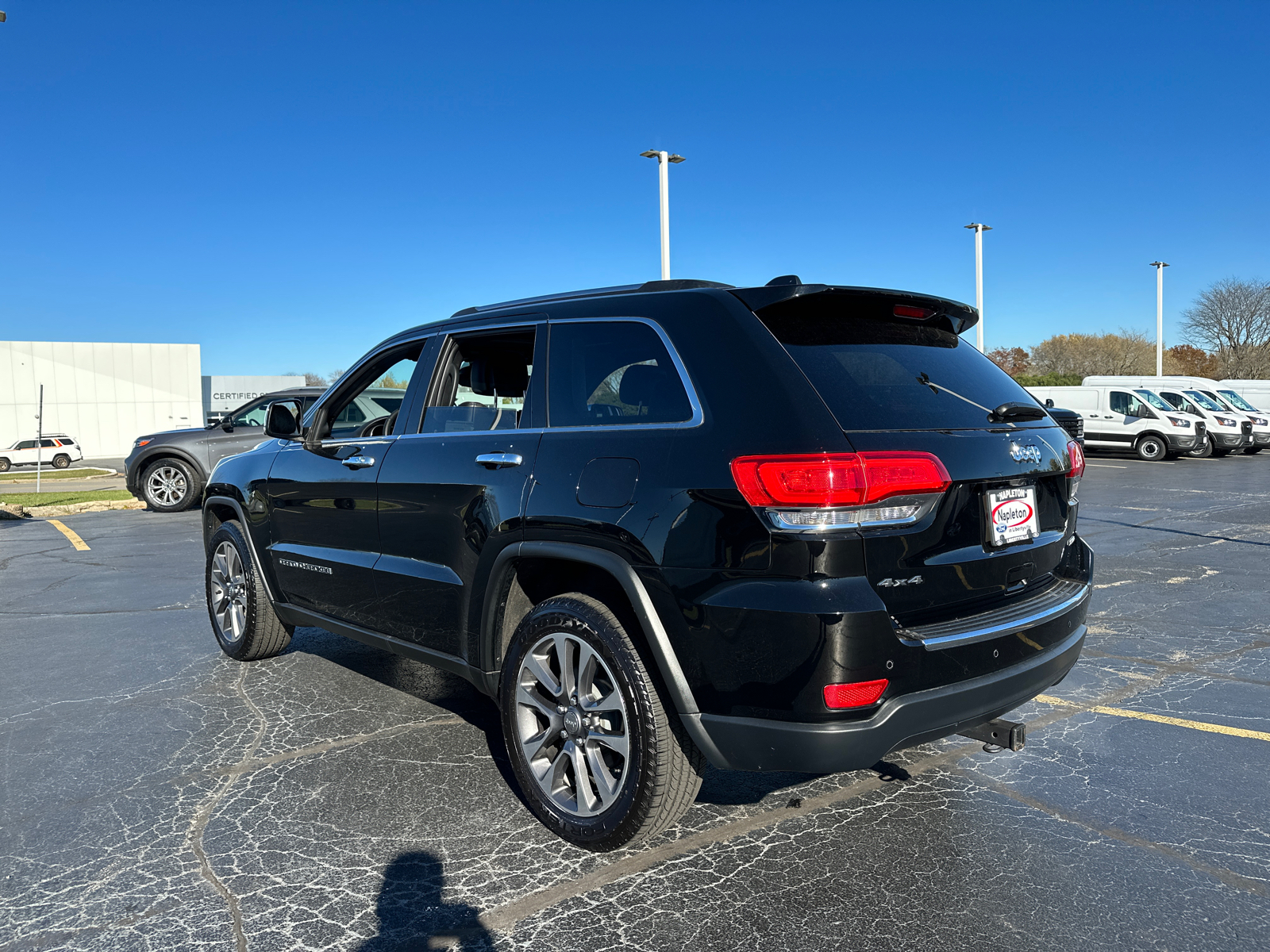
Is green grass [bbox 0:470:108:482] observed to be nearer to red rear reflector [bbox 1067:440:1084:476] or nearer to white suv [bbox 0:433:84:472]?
white suv [bbox 0:433:84:472]

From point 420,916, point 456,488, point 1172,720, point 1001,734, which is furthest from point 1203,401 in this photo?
point 420,916

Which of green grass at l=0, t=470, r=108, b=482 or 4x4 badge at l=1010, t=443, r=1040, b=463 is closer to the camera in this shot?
4x4 badge at l=1010, t=443, r=1040, b=463

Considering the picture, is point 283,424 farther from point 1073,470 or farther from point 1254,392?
point 1254,392

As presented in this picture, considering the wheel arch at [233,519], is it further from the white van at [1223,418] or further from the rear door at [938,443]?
the white van at [1223,418]

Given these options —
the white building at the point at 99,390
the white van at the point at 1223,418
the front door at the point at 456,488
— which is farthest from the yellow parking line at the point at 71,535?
the white building at the point at 99,390

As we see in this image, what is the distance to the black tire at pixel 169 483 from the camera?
14266 millimetres

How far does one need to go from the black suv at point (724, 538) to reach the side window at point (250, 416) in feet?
36.8

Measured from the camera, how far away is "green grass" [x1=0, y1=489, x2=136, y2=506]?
1723 cm

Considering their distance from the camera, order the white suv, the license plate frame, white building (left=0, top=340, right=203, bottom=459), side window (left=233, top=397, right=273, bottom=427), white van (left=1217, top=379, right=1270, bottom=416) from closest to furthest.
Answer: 1. the license plate frame
2. side window (left=233, top=397, right=273, bottom=427)
3. white van (left=1217, top=379, right=1270, bottom=416)
4. the white suv
5. white building (left=0, top=340, right=203, bottom=459)

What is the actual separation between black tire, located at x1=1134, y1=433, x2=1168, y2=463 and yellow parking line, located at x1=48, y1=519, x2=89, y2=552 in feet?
77.9

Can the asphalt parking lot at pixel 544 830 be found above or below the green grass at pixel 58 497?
below

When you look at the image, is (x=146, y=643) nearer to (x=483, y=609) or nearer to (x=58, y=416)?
(x=483, y=609)

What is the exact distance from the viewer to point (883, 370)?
10.1 ft

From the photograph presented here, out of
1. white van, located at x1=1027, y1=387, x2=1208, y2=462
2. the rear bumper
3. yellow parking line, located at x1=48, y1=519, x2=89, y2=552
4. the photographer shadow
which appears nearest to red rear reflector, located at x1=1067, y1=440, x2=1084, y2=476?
the rear bumper
